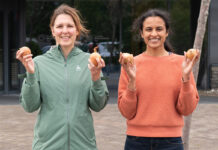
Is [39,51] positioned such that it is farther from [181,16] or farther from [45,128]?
[45,128]

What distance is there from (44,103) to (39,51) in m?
12.8

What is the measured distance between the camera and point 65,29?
112 inches

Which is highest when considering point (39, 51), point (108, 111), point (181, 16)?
point (181, 16)

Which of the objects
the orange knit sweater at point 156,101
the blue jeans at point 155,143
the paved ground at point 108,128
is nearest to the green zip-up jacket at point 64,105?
the orange knit sweater at point 156,101

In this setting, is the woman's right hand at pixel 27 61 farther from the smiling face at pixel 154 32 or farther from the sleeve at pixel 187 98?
the sleeve at pixel 187 98

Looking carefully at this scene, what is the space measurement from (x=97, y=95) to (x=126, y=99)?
192mm

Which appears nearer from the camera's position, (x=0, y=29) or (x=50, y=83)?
(x=50, y=83)

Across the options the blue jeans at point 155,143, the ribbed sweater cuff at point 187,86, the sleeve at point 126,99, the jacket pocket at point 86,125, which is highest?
the ribbed sweater cuff at point 187,86

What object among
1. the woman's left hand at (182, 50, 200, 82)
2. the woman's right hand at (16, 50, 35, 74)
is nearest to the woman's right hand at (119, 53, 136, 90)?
the woman's left hand at (182, 50, 200, 82)

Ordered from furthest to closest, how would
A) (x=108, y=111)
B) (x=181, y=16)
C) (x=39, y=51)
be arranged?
(x=181, y=16)
(x=39, y=51)
(x=108, y=111)

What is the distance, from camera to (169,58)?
2.98 metres

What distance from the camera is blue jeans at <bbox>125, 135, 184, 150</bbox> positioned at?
2.91 m

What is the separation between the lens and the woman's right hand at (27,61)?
258 centimetres

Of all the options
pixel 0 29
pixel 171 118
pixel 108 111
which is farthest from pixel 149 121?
pixel 0 29
